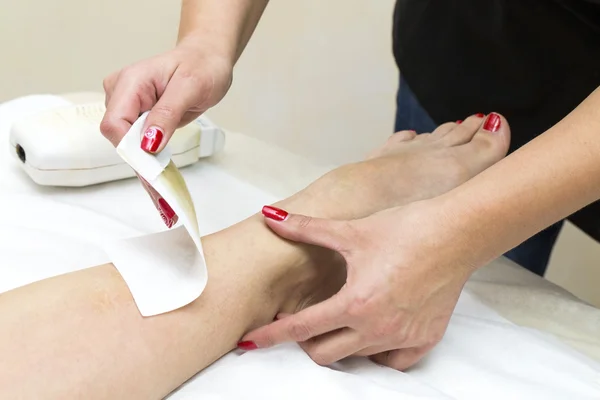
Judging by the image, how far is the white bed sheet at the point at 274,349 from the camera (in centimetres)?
59

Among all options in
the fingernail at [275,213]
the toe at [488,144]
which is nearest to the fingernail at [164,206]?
the fingernail at [275,213]

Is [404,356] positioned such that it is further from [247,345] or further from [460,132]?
[460,132]

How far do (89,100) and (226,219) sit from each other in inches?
15.6

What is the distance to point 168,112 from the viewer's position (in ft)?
2.20

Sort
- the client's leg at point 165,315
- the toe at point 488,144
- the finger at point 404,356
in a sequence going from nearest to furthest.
Result: the client's leg at point 165,315 → the finger at point 404,356 → the toe at point 488,144

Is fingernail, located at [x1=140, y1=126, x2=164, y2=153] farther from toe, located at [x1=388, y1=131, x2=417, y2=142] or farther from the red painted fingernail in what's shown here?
toe, located at [x1=388, y1=131, x2=417, y2=142]

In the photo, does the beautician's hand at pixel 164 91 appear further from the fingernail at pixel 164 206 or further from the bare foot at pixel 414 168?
the bare foot at pixel 414 168

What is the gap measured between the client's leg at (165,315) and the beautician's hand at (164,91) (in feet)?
0.45

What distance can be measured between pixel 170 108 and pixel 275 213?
0.16 meters

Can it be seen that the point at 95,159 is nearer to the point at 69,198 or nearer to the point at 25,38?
the point at 69,198

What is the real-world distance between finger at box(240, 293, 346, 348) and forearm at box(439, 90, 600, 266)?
132 millimetres

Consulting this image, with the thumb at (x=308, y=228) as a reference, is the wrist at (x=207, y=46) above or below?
above

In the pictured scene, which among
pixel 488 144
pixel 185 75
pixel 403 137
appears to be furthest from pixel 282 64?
pixel 185 75

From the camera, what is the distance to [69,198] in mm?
877
